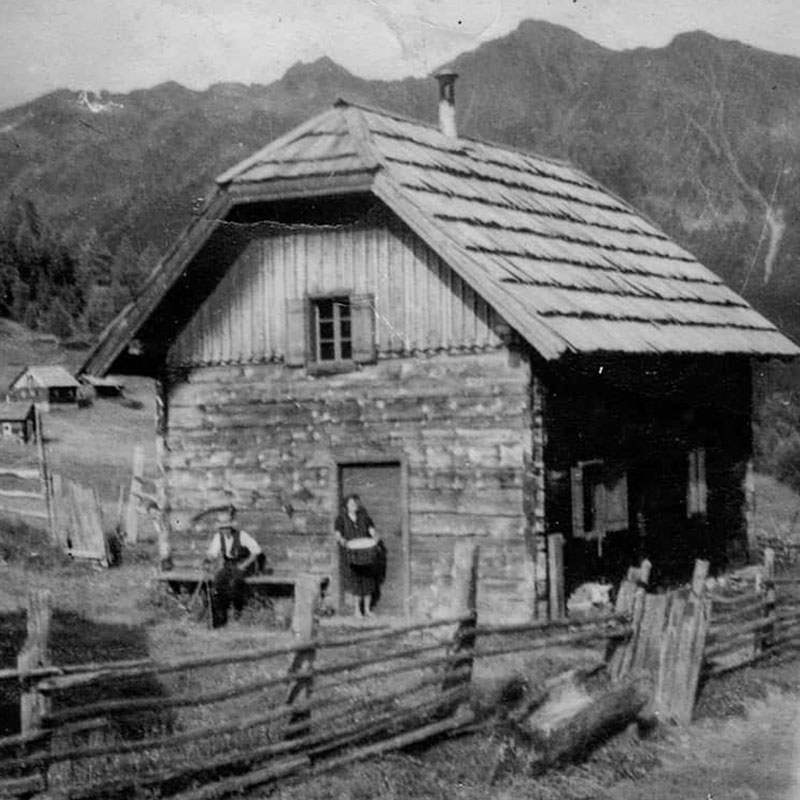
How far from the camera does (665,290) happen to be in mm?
16094

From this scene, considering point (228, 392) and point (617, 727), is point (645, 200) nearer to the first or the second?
point (228, 392)

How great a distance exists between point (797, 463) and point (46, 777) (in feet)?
75.1

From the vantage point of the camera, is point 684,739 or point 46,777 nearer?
point 46,777

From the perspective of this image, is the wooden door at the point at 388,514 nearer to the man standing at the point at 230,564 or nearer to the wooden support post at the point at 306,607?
the man standing at the point at 230,564

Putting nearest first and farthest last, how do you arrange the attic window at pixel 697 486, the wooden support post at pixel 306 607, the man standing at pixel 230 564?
the wooden support post at pixel 306 607, the man standing at pixel 230 564, the attic window at pixel 697 486

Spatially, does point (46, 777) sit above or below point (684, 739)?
above

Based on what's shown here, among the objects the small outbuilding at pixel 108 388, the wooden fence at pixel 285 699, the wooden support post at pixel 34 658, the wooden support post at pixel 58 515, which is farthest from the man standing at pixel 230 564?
the small outbuilding at pixel 108 388

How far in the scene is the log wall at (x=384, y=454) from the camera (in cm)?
1289

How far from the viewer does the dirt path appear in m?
7.89

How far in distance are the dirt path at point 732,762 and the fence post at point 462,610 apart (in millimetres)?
1451

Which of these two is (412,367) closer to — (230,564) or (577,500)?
(577,500)

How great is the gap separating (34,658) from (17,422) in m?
31.0

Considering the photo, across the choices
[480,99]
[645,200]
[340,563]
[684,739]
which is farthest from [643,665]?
[480,99]

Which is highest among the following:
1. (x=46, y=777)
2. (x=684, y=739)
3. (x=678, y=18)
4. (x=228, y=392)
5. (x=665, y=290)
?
(x=678, y=18)
